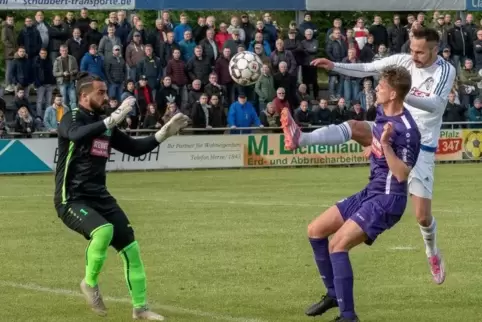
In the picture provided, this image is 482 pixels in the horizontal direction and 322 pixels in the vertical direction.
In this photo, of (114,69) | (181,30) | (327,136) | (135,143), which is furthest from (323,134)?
(181,30)

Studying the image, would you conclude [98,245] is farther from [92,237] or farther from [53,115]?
[53,115]

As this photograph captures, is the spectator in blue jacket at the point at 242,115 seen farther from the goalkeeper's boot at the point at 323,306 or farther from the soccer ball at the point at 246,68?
the goalkeeper's boot at the point at 323,306

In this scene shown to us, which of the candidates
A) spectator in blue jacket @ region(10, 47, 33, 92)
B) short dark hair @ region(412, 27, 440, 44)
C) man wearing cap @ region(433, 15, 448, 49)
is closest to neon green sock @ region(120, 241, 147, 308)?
short dark hair @ region(412, 27, 440, 44)

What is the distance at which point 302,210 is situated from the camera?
723 inches

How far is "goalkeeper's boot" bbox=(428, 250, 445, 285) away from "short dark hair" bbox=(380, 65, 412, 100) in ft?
9.28

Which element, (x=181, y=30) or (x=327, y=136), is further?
(x=181, y=30)

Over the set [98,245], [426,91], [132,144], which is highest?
[426,91]

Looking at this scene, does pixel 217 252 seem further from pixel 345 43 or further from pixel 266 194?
pixel 345 43

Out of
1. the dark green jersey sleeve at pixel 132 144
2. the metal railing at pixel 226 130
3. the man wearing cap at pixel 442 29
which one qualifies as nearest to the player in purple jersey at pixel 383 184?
the dark green jersey sleeve at pixel 132 144

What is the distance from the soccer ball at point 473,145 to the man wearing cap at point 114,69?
958 centimetres

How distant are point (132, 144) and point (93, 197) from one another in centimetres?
62

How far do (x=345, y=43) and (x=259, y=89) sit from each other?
313 centimetres

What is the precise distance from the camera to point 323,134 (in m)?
8.83

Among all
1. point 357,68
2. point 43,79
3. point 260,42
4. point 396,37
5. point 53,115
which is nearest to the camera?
point 357,68
